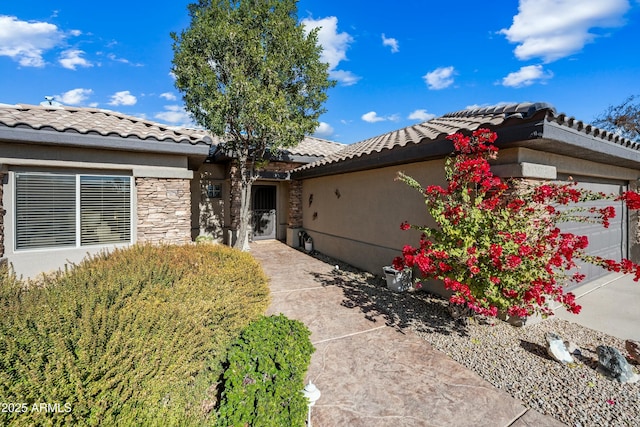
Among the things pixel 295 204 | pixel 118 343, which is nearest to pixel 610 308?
pixel 118 343

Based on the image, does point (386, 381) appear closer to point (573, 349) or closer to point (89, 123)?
point (573, 349)

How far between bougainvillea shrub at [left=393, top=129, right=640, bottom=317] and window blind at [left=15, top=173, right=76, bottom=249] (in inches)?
299

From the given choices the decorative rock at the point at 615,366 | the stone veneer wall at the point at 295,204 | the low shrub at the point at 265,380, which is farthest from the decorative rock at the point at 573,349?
the stone veneer wall at the point at 295,204

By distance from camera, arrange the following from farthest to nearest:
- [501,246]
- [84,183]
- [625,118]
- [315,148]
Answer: [625,118]
[315,148]
[84,183]
[501,246]

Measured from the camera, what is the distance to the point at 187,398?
2.31m

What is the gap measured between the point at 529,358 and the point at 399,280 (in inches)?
126

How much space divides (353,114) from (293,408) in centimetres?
1814

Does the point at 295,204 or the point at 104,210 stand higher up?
the point at 295,204

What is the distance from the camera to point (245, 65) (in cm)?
834

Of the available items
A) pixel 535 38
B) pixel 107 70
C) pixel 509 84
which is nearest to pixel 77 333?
pixel 535 38

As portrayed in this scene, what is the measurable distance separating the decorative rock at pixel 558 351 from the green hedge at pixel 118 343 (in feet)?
14.3

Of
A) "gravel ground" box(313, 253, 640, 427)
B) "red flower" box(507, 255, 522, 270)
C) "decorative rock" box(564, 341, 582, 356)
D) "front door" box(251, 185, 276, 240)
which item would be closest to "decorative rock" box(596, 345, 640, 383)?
"gravel ground" box(313, 253, 640, 427)

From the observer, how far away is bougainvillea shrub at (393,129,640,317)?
4094 millimetres

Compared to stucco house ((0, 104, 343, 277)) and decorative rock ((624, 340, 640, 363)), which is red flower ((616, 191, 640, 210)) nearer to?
decorative rock ((624, 340, 640, 363))
